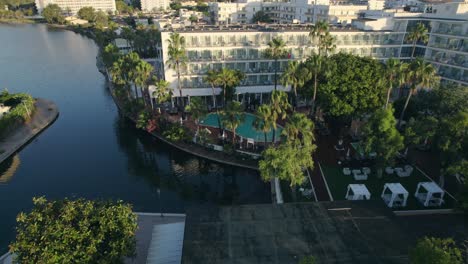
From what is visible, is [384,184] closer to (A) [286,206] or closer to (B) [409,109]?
(A) [286,206]

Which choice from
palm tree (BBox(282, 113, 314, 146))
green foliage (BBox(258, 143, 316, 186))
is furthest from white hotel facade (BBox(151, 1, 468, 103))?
green foliage (BBox(258, 143, 316, 186))

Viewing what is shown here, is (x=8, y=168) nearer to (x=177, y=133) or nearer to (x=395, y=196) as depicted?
(x=177, y=133)

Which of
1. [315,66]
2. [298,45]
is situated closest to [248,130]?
[315,66]

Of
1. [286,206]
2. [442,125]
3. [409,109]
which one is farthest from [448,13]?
[286,206]

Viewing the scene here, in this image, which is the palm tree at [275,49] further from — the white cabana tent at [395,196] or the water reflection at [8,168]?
the water reflection at [8,168]

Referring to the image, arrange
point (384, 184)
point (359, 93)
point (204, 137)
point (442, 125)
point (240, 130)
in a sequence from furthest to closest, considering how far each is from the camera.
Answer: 1. point (240, 130)
2. point (204, 137)
3. point (359, 93)
4. point (384, 184)
5. point (442, 125)

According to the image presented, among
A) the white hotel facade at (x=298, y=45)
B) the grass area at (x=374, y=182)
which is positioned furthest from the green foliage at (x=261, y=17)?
the grass area at (x=374, y=182)
